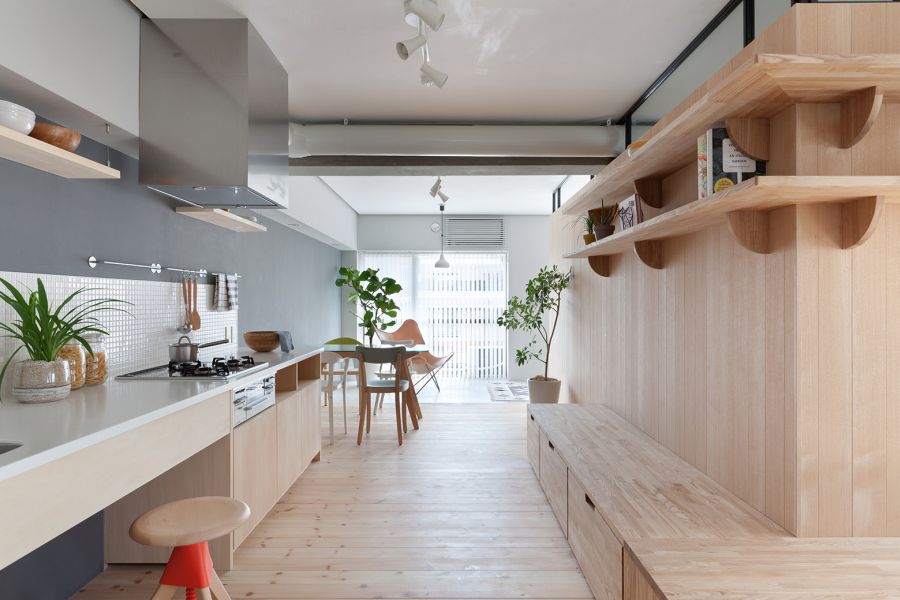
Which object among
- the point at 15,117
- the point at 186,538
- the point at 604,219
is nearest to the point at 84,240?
the point at 15,117

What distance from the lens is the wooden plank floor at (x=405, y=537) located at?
91.3 inches

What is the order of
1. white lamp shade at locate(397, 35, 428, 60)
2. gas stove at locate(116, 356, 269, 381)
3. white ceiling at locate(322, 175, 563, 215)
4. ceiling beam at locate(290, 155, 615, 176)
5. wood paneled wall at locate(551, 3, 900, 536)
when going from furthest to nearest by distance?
1. white ceiling at locate(322, 175, 563, 215)
2. ceiling beam at locate(290, 155, 615, 176)
3. gas stove at locate(116, 356, 269, 381)
4. white lamp shade at locate(397, 35, 428, 60)
5. wood paneled wall at locate(551, 3, 900, 536)

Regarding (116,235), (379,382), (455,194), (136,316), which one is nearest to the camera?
(116,235)

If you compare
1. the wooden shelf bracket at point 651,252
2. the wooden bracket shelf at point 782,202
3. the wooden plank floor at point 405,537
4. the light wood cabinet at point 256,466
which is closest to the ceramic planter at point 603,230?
the wooden shelf bracket at point 651,252

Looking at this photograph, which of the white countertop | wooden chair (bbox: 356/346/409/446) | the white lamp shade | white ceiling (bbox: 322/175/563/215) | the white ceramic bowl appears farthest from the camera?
white ceiling (bbox: 322/175/563/215)

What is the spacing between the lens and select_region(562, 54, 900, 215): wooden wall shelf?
1405 mm

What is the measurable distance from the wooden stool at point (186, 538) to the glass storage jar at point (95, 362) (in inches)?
31.4

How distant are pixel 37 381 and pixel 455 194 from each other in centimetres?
539

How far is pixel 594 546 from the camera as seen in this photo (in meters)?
2.14

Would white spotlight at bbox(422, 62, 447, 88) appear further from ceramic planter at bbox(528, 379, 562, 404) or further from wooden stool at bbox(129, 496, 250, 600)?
ceramic planter at bbox(528, 379, 562, 404)

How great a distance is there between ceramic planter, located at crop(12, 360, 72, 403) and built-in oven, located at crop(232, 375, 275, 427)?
2.51ft

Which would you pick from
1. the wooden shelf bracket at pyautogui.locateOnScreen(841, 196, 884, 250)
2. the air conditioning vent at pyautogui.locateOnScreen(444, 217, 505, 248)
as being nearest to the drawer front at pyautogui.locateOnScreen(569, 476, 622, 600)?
the wooden shelf bracket at pyautogui.locateOnScreen(841, 196, 884, 250)

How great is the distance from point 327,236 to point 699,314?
485 centimetres

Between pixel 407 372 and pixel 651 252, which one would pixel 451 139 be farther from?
pixel 407 372
